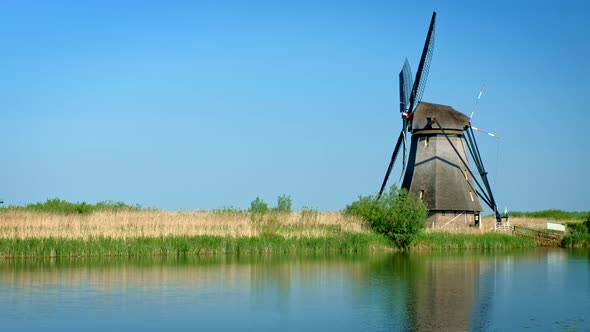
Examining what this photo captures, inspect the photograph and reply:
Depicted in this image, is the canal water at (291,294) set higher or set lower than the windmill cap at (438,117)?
lower

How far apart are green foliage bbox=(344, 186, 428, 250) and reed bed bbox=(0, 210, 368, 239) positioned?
0.64 metres

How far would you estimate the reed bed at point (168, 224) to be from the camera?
2839 cm

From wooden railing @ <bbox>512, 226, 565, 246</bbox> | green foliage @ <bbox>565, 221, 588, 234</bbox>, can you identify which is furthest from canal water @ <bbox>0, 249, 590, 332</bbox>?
green foliage @ <bbox>565, 221, 588, 234</bbox>

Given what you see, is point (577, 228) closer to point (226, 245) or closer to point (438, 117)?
point (438, 117)

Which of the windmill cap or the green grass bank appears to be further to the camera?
the windmill cap

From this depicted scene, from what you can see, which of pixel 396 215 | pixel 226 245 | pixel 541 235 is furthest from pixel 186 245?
pixel 541 235

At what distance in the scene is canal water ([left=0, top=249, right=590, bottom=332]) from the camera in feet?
50.3

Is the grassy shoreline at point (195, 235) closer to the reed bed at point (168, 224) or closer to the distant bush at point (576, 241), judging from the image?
the reed bed at point (168, 224)

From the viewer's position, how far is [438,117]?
1576 inches

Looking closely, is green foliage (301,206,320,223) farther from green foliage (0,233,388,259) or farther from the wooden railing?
the wooden railing

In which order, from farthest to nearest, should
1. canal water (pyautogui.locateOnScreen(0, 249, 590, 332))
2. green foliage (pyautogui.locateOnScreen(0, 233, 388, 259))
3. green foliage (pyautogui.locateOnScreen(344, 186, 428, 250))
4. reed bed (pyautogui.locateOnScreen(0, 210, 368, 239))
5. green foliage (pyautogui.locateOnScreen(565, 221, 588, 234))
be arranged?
green foliage (pyautogui.locateOnScreen(565, 221, 588, 234)) < green foliage (pyautogui.locateOnScreen(344, 186, 428, 250)) < reed bed (pyautogui.locateOnScreen(0, 210, 368, 239)) < green foliage (pyautogui.locateOnScreen(0, 233, 388, 259)) < canal water (pyautogui.locateOnScreen(0, 249, 590, 332))

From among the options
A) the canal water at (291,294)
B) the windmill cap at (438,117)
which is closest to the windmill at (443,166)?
the windmill cap at (438,117)

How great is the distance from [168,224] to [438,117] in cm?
1580

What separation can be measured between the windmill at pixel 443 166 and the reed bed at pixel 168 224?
20.0 ft
